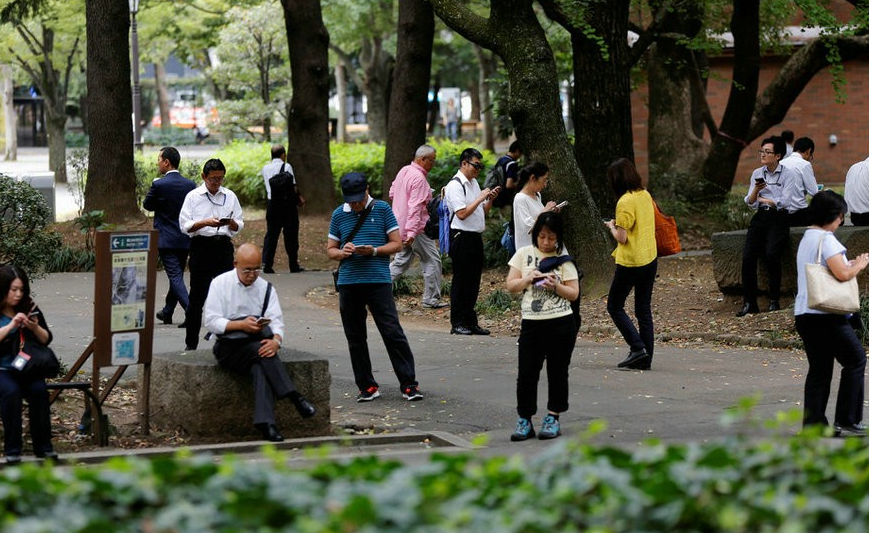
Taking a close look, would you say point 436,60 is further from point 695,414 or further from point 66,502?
point 66,502

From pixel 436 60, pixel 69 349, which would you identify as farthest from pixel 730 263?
pixel 436 60

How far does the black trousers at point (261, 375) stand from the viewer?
8.90 meters

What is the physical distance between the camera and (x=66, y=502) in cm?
420

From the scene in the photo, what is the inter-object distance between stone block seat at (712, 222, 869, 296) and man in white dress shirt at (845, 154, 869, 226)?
422mm

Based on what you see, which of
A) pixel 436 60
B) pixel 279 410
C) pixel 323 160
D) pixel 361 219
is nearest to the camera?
pixel 279 410

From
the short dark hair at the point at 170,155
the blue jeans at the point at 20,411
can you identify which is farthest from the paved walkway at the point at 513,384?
the blue jeans at the point at 20,411

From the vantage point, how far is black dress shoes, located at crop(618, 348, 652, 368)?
11938 millimetres

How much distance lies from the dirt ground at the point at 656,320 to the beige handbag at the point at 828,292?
3.58m

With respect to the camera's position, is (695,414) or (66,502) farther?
(695,414)

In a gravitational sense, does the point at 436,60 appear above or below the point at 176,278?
above

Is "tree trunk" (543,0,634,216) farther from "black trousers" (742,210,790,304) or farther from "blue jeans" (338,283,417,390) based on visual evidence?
"blue jeans" (338,283,417,390)

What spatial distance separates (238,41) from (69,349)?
98.5ft

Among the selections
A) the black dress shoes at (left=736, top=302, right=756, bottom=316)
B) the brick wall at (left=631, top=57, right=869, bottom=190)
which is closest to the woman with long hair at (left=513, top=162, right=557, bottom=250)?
the black dress shoes at (left=736, top=302, right=756, bottom=316)

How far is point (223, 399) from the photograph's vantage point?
9.19 metres
